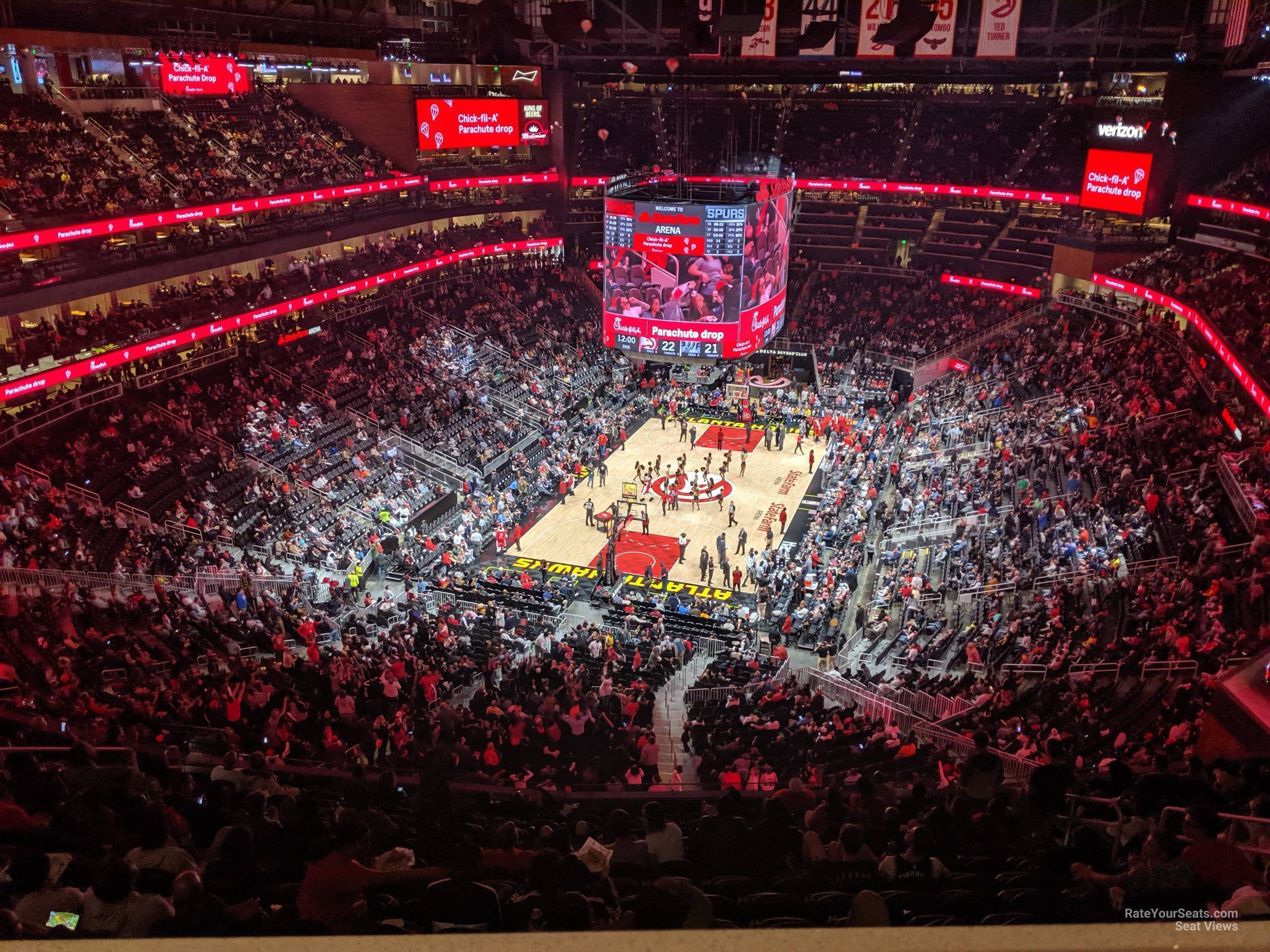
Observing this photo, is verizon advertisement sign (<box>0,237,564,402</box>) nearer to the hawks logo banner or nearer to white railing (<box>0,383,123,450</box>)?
white railing (<box>0,383,123,450</box>)

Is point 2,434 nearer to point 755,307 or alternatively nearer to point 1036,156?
point 755,307

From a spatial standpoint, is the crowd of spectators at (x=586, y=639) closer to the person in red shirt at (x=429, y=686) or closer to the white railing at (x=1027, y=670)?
the person in red shirt at (x=429, y=686)

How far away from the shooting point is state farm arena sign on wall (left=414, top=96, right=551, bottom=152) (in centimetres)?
4016

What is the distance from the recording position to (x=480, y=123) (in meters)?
41.6

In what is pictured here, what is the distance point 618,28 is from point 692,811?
1663 inches

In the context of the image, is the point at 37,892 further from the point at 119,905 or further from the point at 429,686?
the point at 429,686

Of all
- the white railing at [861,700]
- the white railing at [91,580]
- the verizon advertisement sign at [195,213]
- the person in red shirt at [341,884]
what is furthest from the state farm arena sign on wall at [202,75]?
the person in red shirt at [341,884]

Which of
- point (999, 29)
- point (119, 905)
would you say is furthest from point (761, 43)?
point (119, 905)

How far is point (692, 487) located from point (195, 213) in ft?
58.1

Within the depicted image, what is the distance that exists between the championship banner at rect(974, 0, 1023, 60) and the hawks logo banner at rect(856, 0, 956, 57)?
3.93ft

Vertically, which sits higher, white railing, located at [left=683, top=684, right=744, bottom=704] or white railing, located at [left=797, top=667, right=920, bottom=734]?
white railing, located at [left=797, top=667, right=920, bottom=734]

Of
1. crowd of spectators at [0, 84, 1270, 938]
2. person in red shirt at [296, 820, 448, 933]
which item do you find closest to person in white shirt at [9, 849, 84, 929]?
crowd of spectators at [0, 84, 1270, 938]

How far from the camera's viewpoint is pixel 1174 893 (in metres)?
3.43

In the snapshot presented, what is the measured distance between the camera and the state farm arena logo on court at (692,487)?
31.0 metres
